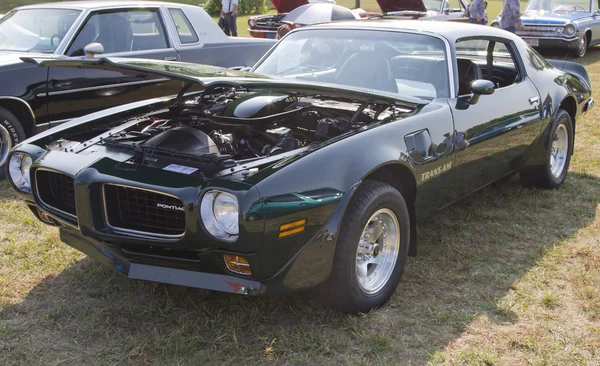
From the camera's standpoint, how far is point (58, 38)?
574cm

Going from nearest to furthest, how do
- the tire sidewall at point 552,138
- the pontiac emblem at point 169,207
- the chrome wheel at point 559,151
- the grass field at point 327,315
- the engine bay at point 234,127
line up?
1. the pontiac emblem at point 169,207
2. the grass field at point 327,315
3. the engine bay at point 234,127
4. the tire sidewall at point 552,138
5. the chrome wheel at point 559,151

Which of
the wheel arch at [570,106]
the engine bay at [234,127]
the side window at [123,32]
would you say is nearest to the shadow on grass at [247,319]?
the engine bay at [234,127]

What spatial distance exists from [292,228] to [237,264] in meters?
0.29

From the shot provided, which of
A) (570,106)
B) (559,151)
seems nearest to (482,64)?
(570,106)

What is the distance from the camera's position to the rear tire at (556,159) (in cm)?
503

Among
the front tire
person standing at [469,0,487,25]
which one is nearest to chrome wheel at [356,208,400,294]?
the front tire

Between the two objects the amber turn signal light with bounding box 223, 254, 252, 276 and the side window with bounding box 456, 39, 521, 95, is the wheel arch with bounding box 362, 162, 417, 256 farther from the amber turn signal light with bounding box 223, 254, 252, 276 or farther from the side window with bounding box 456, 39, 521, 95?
the side window with bounding box 456, 39, 521, 95

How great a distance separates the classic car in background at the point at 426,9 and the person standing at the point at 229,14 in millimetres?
3328

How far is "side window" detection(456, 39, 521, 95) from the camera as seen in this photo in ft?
15.0

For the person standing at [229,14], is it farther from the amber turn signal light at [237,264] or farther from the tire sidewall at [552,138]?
the amber turn signal light at [237,264]

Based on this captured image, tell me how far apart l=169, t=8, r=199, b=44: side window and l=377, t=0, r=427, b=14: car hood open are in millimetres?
6441

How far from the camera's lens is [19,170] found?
347 centimetres

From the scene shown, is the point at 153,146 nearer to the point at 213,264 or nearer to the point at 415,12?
the point at 213,264

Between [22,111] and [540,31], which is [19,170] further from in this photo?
[540,31]
